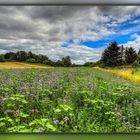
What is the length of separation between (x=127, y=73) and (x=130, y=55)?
0.19 m

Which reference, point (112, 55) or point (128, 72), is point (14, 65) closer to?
point (112, 55)

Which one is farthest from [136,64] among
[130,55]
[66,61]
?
[66,61]

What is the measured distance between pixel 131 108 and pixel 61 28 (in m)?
0.91

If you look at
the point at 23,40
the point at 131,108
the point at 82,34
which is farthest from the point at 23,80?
the point at 131,108

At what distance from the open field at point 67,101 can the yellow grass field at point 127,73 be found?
43 millimetres

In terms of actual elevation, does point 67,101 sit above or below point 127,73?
below

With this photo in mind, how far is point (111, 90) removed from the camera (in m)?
4.20

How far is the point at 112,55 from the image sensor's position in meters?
4.21

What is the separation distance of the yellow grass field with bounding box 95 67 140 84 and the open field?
0.14 feet

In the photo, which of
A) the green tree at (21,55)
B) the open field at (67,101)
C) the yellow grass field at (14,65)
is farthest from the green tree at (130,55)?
the green tree at (21,55)

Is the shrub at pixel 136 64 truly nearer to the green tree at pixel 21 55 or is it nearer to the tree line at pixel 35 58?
the tree line at pixel 35 58

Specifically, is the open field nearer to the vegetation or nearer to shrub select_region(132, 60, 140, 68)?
the vegetation

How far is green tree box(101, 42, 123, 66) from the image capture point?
409 centimetres
